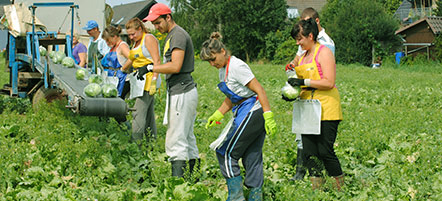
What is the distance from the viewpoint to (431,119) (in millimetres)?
9141

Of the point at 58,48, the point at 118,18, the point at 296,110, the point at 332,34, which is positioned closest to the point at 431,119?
the point at 296,110

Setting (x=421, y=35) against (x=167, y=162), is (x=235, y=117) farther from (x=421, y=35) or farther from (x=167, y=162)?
(x=421, y=35)

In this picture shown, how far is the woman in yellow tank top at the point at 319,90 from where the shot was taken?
4613 millimetres

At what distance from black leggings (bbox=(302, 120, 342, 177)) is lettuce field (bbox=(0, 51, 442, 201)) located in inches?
7.5

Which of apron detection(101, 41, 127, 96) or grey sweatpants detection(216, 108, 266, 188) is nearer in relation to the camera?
grey sweatpants detection(216, 108, 266, 188)

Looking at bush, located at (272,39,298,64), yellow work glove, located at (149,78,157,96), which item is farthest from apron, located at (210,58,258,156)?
bush, located at (272,39,298,64)

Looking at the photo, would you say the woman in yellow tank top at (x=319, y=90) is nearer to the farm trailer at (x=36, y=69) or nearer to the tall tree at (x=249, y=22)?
the farm trailer at (x=36, y=69)

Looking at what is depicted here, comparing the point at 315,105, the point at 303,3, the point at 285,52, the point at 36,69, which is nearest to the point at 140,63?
the point at 315,105

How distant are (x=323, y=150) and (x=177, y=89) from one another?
57.9 inches

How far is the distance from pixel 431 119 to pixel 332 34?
30.1m

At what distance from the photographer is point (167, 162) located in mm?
5605

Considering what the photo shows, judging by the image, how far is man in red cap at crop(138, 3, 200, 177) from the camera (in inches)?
193

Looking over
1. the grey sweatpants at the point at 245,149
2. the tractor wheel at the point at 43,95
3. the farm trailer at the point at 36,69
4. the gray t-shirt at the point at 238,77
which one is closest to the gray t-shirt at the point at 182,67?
the gray t-shirt at the point at 238,77

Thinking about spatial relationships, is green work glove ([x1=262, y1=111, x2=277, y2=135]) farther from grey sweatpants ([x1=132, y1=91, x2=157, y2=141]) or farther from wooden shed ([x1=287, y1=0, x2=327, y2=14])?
wooden shed ([x1=287, y1=0, x2=327, y2=14])
